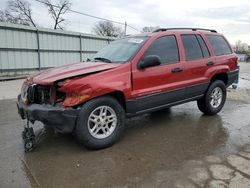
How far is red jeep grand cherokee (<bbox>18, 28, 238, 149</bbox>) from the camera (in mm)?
4031

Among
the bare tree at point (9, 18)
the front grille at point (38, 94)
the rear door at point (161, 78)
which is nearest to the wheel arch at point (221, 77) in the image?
the rear door at point (161, 78)

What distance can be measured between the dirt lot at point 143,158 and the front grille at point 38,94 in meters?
0.78

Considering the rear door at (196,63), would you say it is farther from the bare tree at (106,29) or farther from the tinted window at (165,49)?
the bare tree at (106,29)

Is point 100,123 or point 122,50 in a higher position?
point 122,50

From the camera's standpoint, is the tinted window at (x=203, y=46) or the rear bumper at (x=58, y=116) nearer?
the rear bumper at (x=58, y=116)

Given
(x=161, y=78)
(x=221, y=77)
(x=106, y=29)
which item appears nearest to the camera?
(x=161, y=78)

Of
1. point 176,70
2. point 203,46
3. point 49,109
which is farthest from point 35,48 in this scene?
point 49,109

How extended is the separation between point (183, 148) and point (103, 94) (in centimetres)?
152

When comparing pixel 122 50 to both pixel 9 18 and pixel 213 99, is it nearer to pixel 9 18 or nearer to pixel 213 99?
pixel 213 99

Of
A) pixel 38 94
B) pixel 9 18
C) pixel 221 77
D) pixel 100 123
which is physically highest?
pixel 9 18

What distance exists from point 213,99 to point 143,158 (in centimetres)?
310

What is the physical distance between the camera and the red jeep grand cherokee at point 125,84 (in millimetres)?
4031

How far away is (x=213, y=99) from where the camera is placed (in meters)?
6.38

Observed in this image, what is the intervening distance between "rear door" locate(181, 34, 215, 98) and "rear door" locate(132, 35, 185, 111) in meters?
0.23
